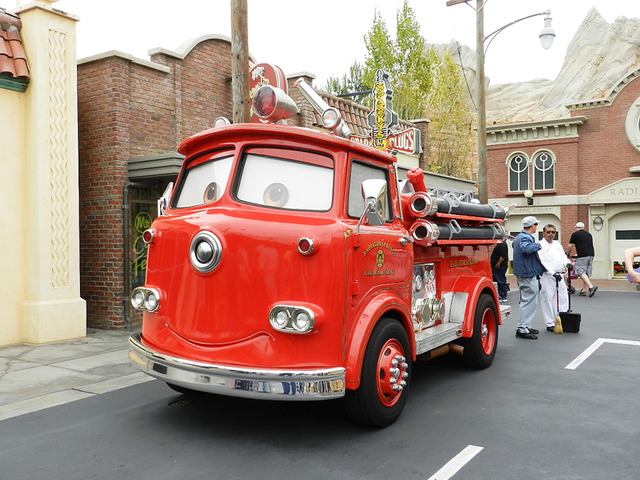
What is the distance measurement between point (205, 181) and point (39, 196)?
4520 mm

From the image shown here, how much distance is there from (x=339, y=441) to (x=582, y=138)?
24.6m

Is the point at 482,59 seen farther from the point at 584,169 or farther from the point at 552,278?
the point at 584,169

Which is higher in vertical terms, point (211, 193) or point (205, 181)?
point (205, 181)

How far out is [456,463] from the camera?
4074mm

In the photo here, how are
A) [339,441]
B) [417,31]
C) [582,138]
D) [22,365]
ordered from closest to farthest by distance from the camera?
1. [339,441]
2. [22,365]
3. [582,138]
4. [417,31]

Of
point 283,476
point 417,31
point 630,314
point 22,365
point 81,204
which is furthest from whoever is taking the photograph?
point 417,31

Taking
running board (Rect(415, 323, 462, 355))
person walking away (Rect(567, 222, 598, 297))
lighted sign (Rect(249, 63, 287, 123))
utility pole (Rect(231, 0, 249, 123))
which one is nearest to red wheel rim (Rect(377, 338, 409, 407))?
running board (Rect(415, 323, 462, 355))

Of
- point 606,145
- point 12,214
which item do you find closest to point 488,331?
point 12,214

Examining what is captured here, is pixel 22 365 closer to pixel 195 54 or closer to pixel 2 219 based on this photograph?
pixel 2 219

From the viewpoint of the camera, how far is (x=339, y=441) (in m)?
4.50

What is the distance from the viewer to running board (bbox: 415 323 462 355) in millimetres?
5582

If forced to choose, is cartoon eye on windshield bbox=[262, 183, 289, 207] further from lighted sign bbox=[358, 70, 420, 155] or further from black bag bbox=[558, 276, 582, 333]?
black bag bbox=[558, 276, 582, 333]

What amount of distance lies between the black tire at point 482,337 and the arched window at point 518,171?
20778 millimetres

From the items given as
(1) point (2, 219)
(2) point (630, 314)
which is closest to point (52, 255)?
(1) point (2, 219)
